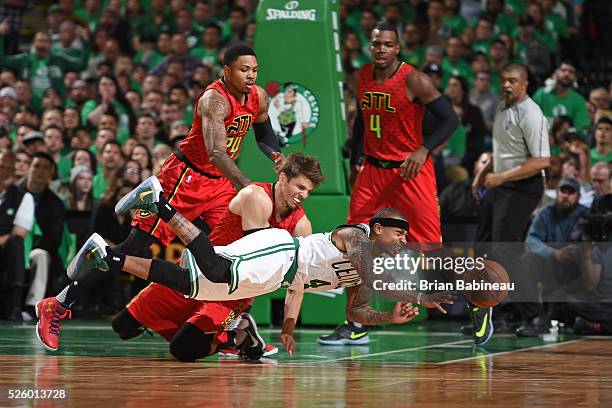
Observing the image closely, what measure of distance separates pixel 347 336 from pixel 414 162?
4.89 feet

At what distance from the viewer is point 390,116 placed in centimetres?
956

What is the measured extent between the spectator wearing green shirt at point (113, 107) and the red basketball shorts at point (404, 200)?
6.20 m

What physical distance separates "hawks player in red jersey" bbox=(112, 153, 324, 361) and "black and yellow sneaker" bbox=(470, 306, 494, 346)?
204 cm

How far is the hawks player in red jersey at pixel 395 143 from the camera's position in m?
9.39

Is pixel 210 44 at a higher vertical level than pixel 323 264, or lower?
higher

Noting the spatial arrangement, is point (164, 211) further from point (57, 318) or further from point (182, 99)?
point (182, 99)

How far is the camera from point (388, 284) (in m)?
7.86

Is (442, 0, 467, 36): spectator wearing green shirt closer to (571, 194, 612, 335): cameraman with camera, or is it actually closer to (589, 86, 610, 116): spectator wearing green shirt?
(589, 86, 610, 116): spectator wearing green shirt

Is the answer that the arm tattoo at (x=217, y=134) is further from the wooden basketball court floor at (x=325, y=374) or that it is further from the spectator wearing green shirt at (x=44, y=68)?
the spectator wearing green shirt at (x=44, y=68)

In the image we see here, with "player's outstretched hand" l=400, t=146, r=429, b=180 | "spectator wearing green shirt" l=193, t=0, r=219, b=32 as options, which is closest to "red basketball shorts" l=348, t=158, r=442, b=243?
"player's outstretched hand" l=400, t=146, r=429, b=180

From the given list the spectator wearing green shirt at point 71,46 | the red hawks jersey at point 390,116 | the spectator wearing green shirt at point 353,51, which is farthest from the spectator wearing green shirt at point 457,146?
the spectator wearing green shirt at point 71,46

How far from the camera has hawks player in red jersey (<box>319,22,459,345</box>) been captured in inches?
370

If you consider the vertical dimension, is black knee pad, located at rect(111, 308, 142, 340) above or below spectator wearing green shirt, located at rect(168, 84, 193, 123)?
below

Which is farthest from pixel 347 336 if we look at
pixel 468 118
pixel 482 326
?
pixel 468 118
